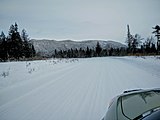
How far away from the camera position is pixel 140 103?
249cm

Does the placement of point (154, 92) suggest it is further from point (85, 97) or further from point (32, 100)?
point (32, 100)

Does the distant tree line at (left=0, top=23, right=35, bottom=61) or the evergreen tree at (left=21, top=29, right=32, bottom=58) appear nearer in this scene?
the distant tree line at (left=0, top=23, right=35, bottom=61)

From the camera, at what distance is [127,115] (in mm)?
2264

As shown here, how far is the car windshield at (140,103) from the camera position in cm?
223

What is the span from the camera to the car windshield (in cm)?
223

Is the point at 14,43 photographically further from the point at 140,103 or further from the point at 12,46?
the point at 140,103

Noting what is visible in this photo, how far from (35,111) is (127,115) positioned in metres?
Result: 4.07

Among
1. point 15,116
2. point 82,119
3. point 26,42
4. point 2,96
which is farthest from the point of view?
point 26,42

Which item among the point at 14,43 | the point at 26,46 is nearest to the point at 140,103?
the point at 14,43

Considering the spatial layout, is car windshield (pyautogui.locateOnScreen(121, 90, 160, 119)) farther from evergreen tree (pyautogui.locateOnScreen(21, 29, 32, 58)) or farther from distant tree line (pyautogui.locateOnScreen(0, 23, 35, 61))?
evergreen tree (pyautogui.locateOnScreen(21, 29, 32, 58))

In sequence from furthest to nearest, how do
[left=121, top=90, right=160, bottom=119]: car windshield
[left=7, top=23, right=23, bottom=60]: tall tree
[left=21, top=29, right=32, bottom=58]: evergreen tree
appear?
[left=21, top=29, right=32, bottom=58]: evergreen tree, [left=7, top=23, right=23, bottom=60]: tall tree, [left=121, top=90, right=160, bottom=119]: car windshield

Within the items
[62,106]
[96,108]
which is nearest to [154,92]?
[96,108]

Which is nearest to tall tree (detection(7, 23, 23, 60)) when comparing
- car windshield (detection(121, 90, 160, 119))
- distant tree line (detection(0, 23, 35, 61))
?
distant tree line (detection(0, 23, 35, 61))

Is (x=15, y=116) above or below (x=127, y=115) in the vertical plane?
below
